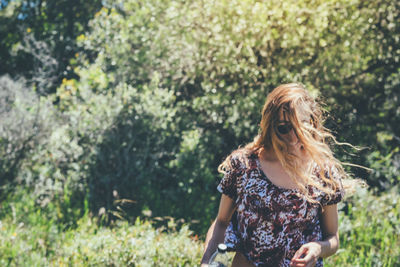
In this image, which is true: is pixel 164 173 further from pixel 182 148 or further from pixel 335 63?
pixel 335 63

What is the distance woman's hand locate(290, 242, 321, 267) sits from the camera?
1.86 metres

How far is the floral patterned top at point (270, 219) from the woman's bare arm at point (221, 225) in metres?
0.10

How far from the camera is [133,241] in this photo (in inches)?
156

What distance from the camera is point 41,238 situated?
14.8 ft

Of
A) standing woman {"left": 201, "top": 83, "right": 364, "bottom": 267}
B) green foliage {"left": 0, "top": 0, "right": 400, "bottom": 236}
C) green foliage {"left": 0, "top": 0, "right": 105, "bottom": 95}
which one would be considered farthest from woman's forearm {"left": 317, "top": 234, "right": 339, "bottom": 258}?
green foliage {"left": 0, "top": 0, "right": 105, "bottom": 95}

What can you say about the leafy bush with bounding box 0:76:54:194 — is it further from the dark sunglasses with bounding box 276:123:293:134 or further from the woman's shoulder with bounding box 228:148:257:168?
the dark sunglasses with bounding box 276:123:293:134

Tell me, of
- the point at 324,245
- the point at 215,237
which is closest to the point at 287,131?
the point at 324,245

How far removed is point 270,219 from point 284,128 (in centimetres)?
40

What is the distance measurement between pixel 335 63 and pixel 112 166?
3.14 metres

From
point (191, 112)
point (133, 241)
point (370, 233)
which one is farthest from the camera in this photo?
point (191, 112)

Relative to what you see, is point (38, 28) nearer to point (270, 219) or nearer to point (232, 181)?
point (232, 181)

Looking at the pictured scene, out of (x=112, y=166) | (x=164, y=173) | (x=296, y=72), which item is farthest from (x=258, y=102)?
(x=112, y=166)

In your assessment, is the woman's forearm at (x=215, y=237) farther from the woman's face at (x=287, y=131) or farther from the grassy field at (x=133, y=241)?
the grassy field at (x=133, y=241)

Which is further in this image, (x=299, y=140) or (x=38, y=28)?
(x=38, y=28)
